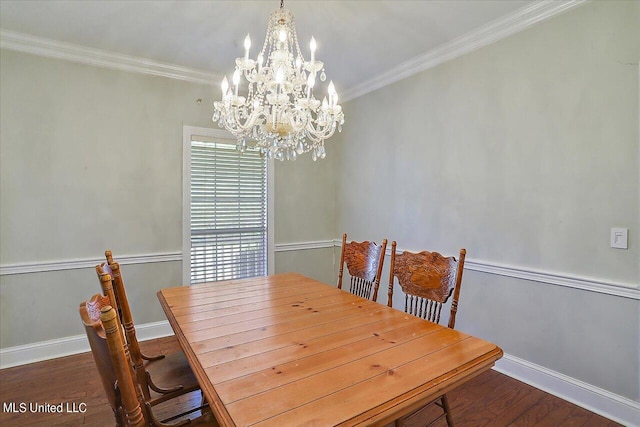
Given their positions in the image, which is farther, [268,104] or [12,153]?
[12,153]

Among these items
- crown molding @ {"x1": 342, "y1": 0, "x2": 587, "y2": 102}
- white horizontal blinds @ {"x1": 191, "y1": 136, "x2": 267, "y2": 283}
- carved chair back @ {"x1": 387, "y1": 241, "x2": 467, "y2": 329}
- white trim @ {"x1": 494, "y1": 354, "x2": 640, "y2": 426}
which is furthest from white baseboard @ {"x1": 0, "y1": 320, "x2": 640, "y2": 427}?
crown molding @ {"x1": 342, "y1": 0, "x2": 587, "y2": 102}

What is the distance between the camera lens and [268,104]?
1.91 metres

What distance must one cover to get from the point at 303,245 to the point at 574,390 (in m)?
2.86

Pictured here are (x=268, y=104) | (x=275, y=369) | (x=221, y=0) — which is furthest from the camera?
(x=221, y=0)

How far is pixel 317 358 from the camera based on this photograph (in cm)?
121

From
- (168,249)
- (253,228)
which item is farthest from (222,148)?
(168,249)

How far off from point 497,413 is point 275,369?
1.71 metres

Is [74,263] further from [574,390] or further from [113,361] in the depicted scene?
[574,390]

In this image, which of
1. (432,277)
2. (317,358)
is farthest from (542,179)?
(317,358)

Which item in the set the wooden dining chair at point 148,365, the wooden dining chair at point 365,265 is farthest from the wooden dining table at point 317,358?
the wooden dining chair at point 365,265

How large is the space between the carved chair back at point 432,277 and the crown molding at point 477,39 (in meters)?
1.85

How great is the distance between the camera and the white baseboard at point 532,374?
192cm

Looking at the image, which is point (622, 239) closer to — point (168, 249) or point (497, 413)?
point (497, 413)

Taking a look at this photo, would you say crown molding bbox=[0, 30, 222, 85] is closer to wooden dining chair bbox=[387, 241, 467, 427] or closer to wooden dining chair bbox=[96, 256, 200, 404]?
wooden dining chair bbox=[96, 256, 200, 404]
